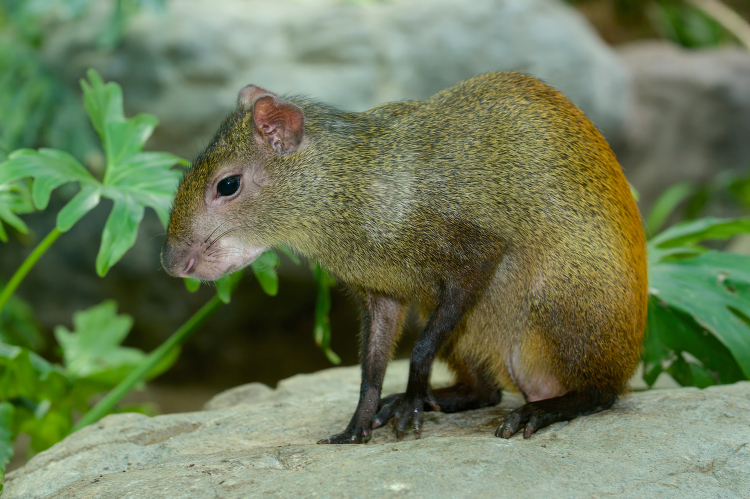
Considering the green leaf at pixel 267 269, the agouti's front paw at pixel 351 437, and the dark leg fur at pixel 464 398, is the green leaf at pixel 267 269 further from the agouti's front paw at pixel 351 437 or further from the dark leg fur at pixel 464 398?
the dark leg fur at pixel 464 398

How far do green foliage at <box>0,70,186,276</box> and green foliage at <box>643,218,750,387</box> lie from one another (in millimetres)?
2760

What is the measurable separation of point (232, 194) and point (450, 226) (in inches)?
38.1

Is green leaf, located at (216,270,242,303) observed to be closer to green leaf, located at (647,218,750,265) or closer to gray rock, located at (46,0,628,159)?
green leaf, located at (647,218,750,265)

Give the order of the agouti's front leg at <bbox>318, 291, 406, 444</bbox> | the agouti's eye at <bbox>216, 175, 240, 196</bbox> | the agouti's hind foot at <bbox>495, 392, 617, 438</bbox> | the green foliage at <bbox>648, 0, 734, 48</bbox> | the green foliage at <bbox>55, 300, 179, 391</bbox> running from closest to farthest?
the agouti's hind foot at <bbox>495, 392, 617, 438</bbox> → the agouti's eye at <bbox>216, 175, 240, 196</bbox> → the agouti's front leg at <bbox>318, 291, 406, 444</bbox> → the green foliage at <bbox>55, 300, 179, 391</bbox> → the green foliage at <bbox>648, 0, 734, 48</bbox>

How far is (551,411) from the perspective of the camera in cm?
305

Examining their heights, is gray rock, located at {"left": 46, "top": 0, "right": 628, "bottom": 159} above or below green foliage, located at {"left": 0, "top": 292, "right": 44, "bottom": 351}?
above

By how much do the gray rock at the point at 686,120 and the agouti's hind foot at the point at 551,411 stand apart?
6.58 metres

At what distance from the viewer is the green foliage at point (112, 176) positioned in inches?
133

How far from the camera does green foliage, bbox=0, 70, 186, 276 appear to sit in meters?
3.37

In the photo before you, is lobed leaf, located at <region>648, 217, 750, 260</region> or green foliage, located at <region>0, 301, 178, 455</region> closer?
green foliage, located at <region>0, 301, 178, 455</region>

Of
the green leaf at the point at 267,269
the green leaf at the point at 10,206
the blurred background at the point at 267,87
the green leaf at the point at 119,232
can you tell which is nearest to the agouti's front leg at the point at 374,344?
the green leaf at the point at 267,269

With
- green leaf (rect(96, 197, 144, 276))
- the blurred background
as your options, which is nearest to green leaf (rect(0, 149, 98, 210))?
green leaf (rect(96, 197, 144, 276))

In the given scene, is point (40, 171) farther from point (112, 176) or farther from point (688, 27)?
point (688, 27)

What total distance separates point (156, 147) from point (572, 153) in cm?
530
